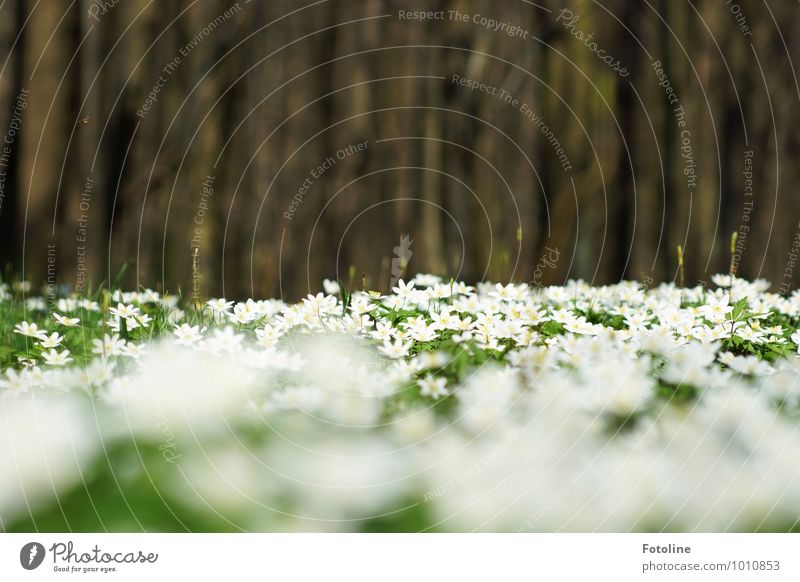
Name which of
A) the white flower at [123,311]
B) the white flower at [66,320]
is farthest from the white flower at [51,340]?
the white flower at [123,311]

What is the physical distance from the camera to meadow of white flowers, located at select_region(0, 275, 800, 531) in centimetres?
251

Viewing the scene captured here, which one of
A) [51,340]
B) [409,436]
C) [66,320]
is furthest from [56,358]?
[409,436]

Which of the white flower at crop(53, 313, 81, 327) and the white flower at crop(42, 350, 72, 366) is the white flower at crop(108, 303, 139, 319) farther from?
the white flower at crop(42, 350, 72, 366)

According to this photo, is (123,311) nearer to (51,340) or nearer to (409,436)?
(51,340)

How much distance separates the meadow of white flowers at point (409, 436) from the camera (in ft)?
8.23

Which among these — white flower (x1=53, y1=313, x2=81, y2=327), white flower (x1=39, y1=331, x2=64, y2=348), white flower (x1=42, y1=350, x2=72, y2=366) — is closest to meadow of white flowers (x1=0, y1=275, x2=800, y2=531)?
white flower (x1=42, y1=350, x2=72, y2=366)

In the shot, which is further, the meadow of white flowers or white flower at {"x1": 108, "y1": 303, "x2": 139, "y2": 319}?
white flower at {"x1": 108, "y1": 303, "x2": 139, "y2": 319}

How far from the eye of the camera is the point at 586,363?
2.80 m

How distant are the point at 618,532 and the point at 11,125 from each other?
15.7 feet

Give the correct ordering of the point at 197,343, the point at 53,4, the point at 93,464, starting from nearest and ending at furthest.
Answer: the point at 93,464 < the point at 197,343 < the point at 53,4

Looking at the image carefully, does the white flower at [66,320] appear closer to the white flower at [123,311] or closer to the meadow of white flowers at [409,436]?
the white flower at [123,311]

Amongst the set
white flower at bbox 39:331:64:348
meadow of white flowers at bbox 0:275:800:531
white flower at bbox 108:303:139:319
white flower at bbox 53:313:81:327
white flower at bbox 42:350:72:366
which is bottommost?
meadow of white flowers at bbox 0:275:800:531

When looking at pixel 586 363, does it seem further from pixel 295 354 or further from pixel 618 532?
pixel 295 354
